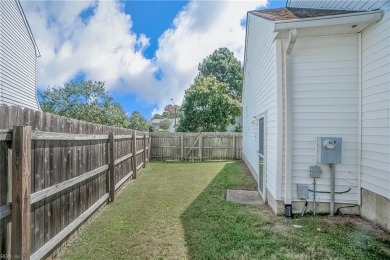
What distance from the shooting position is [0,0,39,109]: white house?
994cm

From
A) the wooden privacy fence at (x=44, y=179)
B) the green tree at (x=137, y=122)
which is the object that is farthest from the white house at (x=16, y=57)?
the green tree at (x=137, y=122)

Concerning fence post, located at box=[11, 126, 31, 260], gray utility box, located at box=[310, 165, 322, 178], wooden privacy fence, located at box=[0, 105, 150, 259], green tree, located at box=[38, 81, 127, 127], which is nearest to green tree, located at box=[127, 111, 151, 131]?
green tree, located at box=[38, 81, 127, 127]

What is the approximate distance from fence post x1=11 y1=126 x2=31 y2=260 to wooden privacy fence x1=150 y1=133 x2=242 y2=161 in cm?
1199

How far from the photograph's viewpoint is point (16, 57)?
11.3 m

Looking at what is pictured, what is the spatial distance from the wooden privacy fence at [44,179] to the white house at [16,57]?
7594 mm

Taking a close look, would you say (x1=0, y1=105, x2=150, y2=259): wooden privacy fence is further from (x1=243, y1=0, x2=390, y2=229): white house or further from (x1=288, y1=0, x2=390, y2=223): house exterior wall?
(x1=288, y1=0, x2=390, y2=223): house exterior wall

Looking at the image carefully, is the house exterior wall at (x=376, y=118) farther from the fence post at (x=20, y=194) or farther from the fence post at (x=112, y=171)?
the fence post at (x=112, y=171)

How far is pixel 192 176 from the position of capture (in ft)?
29.4

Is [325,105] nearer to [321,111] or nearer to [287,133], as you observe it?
[321,111]

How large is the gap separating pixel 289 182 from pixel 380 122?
1.72 m

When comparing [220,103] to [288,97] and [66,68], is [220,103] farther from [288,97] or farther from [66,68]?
[288,97]

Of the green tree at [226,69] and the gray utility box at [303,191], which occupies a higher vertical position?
the green tree at [226,69]

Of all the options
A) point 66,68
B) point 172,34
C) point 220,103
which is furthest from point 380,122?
point 66,68

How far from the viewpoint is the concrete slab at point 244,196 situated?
226 inches
